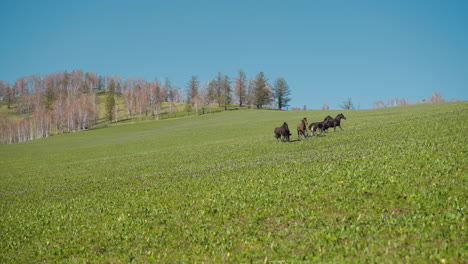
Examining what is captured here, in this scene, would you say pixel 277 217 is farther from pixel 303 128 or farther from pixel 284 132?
pixel 284 132

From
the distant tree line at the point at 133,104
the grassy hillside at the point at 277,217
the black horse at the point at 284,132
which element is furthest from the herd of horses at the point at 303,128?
the distant tree line at the point at 133,104

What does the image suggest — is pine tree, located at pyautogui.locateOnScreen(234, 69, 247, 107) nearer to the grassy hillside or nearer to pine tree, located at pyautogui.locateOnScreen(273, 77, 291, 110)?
pine tree, located at pyautogui.locateOnScreen(273, 77, 291, 110)

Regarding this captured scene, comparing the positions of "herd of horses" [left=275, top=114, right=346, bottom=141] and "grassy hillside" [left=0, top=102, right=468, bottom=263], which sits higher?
"herd of horses" [left=275, top=114, right=346, bottom=141]

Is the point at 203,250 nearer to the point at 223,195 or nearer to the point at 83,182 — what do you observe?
the point at 223,195

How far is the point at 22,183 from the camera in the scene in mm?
28766

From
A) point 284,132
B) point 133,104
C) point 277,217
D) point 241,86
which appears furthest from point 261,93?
point 277,217

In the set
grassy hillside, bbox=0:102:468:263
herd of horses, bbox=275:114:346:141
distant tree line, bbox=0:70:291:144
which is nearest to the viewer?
grassy hillside, bbox=0:102:468:263

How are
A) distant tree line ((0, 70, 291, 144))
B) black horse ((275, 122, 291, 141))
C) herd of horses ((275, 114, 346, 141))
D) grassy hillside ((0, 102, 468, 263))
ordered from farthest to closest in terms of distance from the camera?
distant tree line ((0, 70, 291, 144)), black horse ((275, 122, 291, 141)), herd of horses ((275, 114, 346, 141)), grassy hillside ((0, 102, 468, 263))

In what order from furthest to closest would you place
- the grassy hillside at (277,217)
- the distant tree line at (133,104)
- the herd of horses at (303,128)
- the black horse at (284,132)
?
the distant tree line at (133,104) < the black horse at (284,132) < the herd of horses at (303,128) < the grassy hillside at (277,217)

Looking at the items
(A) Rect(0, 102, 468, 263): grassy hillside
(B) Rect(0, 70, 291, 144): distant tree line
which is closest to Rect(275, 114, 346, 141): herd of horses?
(A) Rect(0, 102, 468, 263): grassy hillside

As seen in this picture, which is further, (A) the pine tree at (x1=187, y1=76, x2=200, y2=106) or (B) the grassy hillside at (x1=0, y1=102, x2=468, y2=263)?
(A) the pine tree at (x1=187, y1=76, x2=200, y2=106)

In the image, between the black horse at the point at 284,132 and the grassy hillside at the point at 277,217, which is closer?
the grassy hillside at the point at 277,217

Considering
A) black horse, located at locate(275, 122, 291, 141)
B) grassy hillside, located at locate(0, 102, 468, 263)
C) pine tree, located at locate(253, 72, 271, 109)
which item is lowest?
grassy hillside, located at locate(0, 102, 468, 263)

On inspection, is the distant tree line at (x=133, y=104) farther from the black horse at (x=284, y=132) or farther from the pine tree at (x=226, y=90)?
the black horse at (x=284, y=132)
